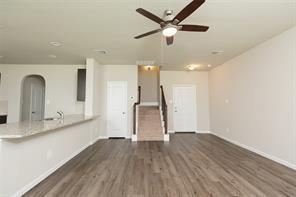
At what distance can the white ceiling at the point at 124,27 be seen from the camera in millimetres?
2488

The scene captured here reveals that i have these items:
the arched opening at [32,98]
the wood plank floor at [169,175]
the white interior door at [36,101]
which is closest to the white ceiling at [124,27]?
the arched opening at [32,98]

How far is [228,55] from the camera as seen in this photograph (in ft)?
16.6

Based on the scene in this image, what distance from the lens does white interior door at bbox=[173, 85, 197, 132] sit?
7281 mm

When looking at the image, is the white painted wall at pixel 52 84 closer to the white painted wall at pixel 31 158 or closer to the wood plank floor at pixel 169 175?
the white painted wall at pixel 31 158

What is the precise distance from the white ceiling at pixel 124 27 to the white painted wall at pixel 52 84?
3.34ft

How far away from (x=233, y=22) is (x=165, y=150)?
345cm

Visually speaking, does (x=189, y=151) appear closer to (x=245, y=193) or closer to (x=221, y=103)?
(x=245, y=193)

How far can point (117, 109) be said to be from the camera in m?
6.32

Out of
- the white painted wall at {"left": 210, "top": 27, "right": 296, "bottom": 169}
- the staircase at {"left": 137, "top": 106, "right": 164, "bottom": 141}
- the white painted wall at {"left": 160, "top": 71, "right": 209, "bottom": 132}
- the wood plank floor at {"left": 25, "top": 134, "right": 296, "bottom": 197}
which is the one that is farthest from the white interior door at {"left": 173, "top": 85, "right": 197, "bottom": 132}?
the wood plank floor at {"left": 25, "top": 134, "right": 296, "bottom": 197}

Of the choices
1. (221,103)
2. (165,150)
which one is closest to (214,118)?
(221,103)


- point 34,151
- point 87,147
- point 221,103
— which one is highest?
point 221,103

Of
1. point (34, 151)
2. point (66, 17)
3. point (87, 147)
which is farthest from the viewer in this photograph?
point (87, 147)

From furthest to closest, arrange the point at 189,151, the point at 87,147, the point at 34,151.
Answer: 1. the point at 87,147
2. the point at 189,151
3. the point at 34,151

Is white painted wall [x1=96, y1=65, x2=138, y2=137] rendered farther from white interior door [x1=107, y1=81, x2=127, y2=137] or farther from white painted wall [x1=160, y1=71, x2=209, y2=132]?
white painted wall [x1=160, y1=71, x2=209, y2=132]
